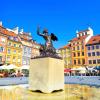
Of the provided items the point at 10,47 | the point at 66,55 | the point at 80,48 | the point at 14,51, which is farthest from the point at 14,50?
the point at 80,48

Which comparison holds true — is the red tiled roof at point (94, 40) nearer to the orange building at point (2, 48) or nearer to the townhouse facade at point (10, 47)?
the townhouse facade at point (10, 47)

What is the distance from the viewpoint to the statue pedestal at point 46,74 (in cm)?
960

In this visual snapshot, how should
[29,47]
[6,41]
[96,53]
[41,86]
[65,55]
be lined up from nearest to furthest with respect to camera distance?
[41,86]
[6,41]
[96,53]
[29,47]
[65,55]

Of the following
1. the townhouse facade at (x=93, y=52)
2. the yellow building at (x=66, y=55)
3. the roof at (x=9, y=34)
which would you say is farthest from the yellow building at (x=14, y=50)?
the townhouse facade at (x=93, y=52)

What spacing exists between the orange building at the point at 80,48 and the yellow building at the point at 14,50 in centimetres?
2055

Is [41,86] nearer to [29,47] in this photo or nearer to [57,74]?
[57,74]

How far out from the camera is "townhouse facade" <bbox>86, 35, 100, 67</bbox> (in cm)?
6781

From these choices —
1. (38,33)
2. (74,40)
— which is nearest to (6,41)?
(74,40)

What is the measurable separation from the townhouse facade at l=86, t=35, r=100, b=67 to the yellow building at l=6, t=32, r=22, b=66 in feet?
79.1

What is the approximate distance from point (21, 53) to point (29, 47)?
234 inches

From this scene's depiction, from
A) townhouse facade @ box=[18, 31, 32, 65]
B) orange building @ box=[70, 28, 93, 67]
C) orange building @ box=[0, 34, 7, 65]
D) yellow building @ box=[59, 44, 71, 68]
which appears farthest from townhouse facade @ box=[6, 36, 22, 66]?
orange building @ box=[70, 28, 93, 67]

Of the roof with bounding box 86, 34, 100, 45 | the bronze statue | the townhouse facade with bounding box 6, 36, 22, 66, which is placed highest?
the roof with bounding box 86, 34, 100, 45

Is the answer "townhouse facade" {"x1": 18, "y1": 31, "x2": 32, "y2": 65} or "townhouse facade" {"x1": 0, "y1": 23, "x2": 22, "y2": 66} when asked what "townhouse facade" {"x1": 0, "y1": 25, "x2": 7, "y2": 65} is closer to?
"townhouse facade" {"x1": 0, "y1": 23, "x2": 22, "y2": 66}

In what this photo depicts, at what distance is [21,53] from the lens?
68.6 meters
